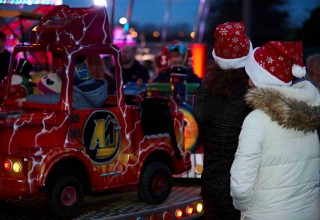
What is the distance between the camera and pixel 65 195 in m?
5.12

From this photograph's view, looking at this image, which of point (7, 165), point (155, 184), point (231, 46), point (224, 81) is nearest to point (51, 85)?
point (7, 165)

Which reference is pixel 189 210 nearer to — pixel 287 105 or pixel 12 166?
pixel 12 166

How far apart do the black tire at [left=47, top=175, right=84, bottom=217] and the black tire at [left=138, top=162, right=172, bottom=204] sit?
2.39 ft

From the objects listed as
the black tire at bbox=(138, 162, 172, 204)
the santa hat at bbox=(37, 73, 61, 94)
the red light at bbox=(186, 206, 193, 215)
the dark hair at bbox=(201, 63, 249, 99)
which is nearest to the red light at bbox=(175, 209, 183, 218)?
the red light at bbox=(186, 206, 193, 215)

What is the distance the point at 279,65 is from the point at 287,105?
0.73 ft

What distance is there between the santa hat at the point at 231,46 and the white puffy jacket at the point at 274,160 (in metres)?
0.52

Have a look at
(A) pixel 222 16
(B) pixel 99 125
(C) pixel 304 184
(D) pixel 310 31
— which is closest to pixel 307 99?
(C) pixel 304 184

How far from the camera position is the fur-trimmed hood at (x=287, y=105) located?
3127 mm

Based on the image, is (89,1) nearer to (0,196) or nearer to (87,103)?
(87,103)

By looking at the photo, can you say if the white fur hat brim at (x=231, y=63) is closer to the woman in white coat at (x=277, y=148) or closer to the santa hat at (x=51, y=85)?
the woman in white coat at (x=277, y=148)

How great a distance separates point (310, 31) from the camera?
26.6 metres

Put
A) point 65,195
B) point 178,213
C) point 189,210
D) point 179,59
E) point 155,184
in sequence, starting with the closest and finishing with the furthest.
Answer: point 65,195 → point 178,213 → point 189,210 → point 155,184 → point 179,59

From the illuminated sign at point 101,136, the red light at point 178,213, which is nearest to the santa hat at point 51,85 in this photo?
the illuminated sign at point 101,136

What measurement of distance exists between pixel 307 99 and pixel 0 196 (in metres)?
2.67
